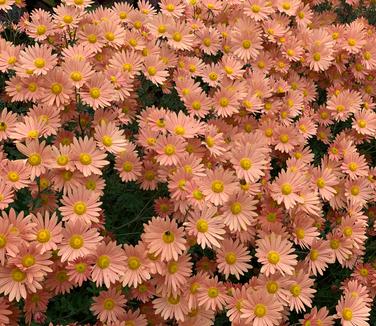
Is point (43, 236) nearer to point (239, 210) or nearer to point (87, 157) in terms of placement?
point (87, 157)

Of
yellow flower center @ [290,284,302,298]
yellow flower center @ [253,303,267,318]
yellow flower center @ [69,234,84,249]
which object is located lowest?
yellow flower center @ [253,303,267,318]

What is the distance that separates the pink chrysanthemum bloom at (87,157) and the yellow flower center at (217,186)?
507 millimetres

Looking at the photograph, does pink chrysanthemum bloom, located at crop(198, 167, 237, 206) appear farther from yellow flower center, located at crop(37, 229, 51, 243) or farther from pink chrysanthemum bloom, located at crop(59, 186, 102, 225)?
yellow flower center, located at crop(37, 229, 51, 243)

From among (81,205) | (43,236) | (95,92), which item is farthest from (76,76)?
(43,236)

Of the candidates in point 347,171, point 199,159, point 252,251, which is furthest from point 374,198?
point 199,159

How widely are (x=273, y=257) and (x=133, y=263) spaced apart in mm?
669

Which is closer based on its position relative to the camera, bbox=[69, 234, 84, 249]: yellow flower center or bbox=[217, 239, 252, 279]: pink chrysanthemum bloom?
bbox=[69, 234, 84, 249]: yellow flower center

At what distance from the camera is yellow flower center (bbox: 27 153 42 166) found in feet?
7.52

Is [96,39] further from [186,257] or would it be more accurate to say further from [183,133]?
[186,257]

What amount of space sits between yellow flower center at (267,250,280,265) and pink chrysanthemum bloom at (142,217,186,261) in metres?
0.45

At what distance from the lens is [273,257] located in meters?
2.46

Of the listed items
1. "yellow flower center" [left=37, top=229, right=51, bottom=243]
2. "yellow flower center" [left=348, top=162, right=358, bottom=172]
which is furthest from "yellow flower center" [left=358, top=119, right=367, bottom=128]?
"yellow flower center" [left=37, top=229, right=51, bottom=243]

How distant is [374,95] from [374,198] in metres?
0.96

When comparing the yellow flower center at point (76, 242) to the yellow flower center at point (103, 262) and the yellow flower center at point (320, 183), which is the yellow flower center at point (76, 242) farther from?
the yellow flower center at point (320, 183)
